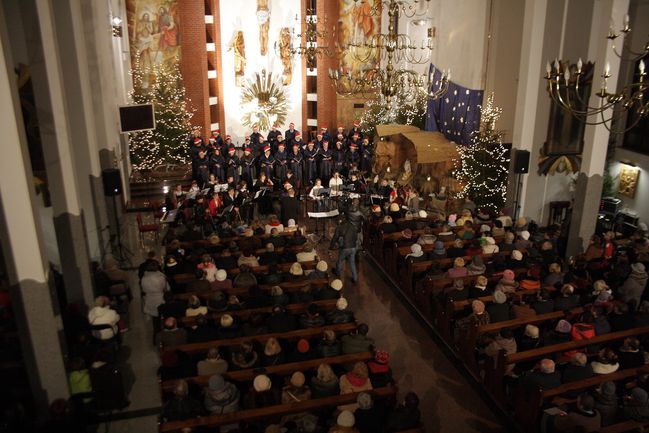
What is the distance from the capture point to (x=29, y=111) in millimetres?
11000

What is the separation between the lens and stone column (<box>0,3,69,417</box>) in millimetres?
6797

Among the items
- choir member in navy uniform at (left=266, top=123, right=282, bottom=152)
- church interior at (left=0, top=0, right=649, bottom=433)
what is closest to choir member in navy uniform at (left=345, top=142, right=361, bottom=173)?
church interior at (left=0, top=0, right=649, bottom=433)

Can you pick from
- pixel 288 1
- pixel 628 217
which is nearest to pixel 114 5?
pixel 288 1

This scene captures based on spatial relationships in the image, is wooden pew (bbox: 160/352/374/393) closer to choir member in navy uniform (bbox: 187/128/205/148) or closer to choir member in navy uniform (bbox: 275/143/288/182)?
choir member in navy uniform (bbox: 275/143/288/182)

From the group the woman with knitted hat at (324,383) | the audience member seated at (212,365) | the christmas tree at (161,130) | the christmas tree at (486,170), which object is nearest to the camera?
the woman with knitted hat at (324,383)

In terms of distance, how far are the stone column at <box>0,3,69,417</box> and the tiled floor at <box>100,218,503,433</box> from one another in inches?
45.3

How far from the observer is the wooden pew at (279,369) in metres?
7.29

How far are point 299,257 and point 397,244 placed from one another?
89.7 inches

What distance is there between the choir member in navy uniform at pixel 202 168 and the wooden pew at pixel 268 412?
11.3 metres

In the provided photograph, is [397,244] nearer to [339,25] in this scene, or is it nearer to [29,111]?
[29,111]

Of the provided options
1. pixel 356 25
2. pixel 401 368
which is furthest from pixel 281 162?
pixel 401 368

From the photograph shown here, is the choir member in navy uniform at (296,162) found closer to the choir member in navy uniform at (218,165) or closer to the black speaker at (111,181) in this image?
the choir member in navy uniform at (218,165)

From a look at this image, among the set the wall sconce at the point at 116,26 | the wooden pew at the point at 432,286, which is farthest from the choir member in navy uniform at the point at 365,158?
the wooden pew at the point at 432,286

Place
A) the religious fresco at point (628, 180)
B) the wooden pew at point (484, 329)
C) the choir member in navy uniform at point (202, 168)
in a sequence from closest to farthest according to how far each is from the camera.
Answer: the wooden pew at point (484, 329), the religious fresco at point (628, 180), the choir member in navy uniform at point (202, 168)
